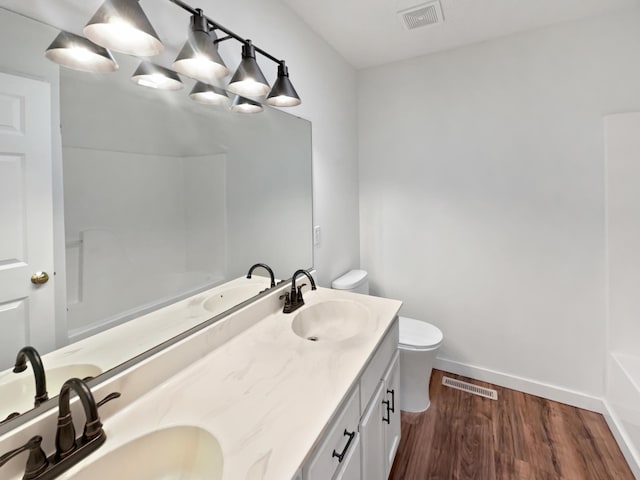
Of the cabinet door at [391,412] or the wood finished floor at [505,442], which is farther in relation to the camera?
the wood finished floor at [505,442]

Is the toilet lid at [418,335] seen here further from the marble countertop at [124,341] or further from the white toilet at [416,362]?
the marble countertop at [124,341]

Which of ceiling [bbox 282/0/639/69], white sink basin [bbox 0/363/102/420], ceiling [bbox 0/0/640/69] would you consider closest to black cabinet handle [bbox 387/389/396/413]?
white sink basin [bbox 0/363/102/420]

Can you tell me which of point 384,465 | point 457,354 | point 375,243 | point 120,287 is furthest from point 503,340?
point 120,287

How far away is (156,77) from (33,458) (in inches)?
42.5

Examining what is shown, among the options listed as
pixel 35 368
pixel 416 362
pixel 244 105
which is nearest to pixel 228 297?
pixel 35 368

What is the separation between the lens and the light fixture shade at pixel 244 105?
135 centimetres

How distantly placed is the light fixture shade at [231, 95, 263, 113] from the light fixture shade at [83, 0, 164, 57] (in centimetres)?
47

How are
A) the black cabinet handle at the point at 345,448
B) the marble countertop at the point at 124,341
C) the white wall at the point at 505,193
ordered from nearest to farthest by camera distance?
the marble countertop at the point at 124,341, the black cabinet handle at the point at 345,448, the white wall at the point at 505,193

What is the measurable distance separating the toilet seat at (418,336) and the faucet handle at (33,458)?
5.54 ft

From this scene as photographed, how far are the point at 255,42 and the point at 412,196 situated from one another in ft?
5.12

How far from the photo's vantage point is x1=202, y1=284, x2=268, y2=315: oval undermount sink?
1208mm

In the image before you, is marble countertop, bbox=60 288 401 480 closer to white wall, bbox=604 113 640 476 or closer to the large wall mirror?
the large wall mirror

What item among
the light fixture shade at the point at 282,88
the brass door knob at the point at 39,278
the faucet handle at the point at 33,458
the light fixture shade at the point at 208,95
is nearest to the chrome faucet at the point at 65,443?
the faucet handle at the point at 33,458

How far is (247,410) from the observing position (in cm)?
79
